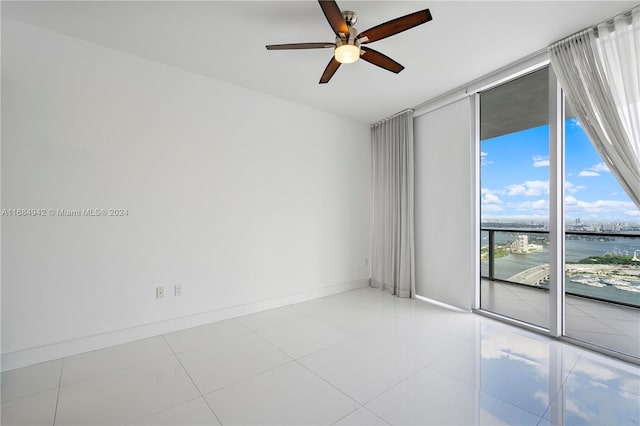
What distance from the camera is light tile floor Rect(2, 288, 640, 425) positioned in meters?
1.63

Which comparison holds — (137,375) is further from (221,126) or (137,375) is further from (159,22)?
(159,22)

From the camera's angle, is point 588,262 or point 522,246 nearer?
point 588,262

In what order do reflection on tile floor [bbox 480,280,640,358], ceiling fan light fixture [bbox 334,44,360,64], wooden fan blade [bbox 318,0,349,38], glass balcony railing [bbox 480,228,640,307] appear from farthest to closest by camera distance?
glass balcony railing [bbox 480,228,640,307]
reflection on tile floor [bbox 480,280,640,358]
ceiling fan light fixture [bbox 334,44,360,64]
wooden fan blade [bbox 318,0,349,38]

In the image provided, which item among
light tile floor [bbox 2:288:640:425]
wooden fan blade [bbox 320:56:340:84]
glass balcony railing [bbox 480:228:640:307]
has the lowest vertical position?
light tile floor [bbox 2:288:640:425]

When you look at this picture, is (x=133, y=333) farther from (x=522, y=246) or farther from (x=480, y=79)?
(x=522, y=246)

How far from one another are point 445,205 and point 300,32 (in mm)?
2726

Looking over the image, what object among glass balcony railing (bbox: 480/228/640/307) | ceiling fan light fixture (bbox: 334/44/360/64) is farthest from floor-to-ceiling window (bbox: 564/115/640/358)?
ceiling fan light fixture (bbox: 334/44/360/64)

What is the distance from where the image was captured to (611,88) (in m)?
2.14

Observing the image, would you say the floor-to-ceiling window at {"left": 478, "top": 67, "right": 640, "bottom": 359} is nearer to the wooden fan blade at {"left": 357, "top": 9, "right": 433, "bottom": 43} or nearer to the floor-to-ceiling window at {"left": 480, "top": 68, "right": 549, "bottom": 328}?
the floor-to-ceiling window at {"left": 480, "top": 68, "right": 549, "bottom": 328}

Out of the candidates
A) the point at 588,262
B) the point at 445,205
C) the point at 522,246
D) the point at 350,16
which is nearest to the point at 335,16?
the point at 350,16

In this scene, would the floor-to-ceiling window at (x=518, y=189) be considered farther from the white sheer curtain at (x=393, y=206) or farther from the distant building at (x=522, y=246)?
the white sheer curtain at (x=393, y=206)

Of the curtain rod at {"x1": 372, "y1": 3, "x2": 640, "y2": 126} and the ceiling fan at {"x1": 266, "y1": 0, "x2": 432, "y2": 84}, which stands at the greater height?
the curtain rod at {"x1": 372, "y1": 3, "x2": 640, "y2": 126}

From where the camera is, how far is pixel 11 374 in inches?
81.3

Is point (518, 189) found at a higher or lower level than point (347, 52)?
lower
